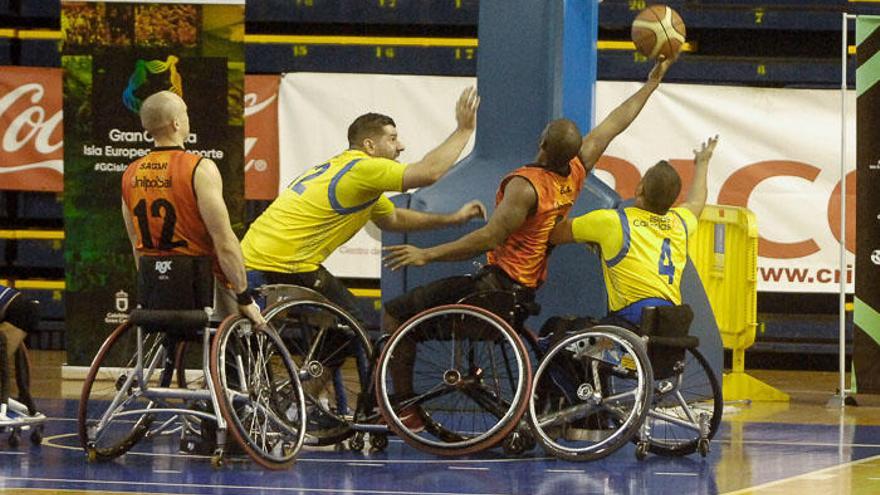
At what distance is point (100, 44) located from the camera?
11.8 m

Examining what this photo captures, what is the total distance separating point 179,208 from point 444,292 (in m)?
1.38

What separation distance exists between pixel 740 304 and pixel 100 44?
459cm

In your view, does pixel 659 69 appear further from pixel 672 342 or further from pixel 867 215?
pixel 867 215

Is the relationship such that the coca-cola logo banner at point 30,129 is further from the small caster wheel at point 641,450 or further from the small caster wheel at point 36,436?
the small caster wheel at point 641,450

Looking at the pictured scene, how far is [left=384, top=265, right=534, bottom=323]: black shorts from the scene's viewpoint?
26.7 ft

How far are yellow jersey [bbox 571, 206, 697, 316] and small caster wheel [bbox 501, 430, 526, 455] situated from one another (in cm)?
75

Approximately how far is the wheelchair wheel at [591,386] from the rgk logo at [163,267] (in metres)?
1.69

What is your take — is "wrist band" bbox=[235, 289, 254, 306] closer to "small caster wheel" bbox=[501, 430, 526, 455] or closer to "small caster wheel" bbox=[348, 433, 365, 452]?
"small caster wheel" bbox=[348, 433, 365, 452]

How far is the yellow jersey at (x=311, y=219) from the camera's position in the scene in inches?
320

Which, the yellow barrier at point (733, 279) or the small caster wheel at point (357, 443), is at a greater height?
the yellow barrier at point (733, 279)

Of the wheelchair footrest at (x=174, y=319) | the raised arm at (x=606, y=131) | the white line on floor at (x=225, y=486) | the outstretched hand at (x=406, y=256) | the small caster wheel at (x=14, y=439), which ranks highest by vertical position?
the raised arm at (x=606, y=131)

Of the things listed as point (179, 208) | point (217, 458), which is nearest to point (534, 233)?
point (179, 208)

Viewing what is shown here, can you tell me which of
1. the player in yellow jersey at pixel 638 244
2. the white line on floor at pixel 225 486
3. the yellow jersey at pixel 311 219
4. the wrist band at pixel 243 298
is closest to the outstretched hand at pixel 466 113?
the yellow jersey at pixel 311 219

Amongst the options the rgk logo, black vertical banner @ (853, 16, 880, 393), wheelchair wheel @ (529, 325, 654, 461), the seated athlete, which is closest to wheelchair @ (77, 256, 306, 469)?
the rgk logo
